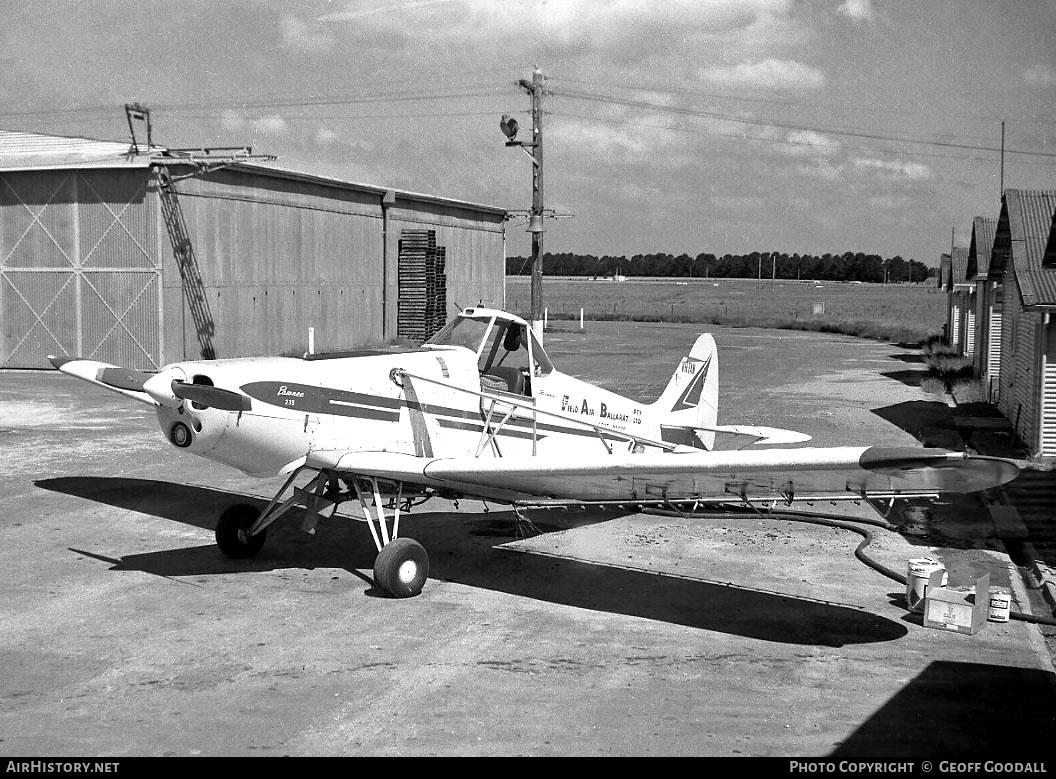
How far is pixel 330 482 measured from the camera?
10117mm

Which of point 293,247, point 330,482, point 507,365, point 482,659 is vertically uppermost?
point 293,247

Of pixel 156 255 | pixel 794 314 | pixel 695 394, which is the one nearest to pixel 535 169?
pixel 156 255

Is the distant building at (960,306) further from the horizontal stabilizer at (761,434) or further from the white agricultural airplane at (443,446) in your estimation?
the white agricultural airplane at (443,446)

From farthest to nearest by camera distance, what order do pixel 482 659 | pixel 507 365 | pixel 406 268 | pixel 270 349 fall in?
1. pixel 406 268
2. pixel 270 349
3. pixel 507 365
4. pixel 482 659

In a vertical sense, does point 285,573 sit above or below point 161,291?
below

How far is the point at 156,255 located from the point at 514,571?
76.1 feet

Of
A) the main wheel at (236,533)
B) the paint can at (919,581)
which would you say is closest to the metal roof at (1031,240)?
the paint can at (919,581)

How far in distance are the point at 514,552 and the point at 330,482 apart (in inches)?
86.1

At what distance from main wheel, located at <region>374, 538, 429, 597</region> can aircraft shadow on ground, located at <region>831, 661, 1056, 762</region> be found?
13.4ft

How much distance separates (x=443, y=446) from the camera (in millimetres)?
10234

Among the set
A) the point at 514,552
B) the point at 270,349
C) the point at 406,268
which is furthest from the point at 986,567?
the point at 406,268

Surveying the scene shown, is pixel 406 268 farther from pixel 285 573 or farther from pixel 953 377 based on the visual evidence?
pixel 285 573

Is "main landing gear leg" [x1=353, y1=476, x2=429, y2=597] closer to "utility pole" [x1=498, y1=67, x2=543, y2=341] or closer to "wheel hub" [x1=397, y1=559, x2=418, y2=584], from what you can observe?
"wheel hub" [x1=397, y1=559, x2=418, y2=584]

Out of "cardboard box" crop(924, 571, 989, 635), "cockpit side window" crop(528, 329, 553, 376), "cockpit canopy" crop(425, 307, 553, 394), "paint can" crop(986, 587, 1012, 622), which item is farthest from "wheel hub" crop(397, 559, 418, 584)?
"paint can" crop(986, 587, 1012, 622)
